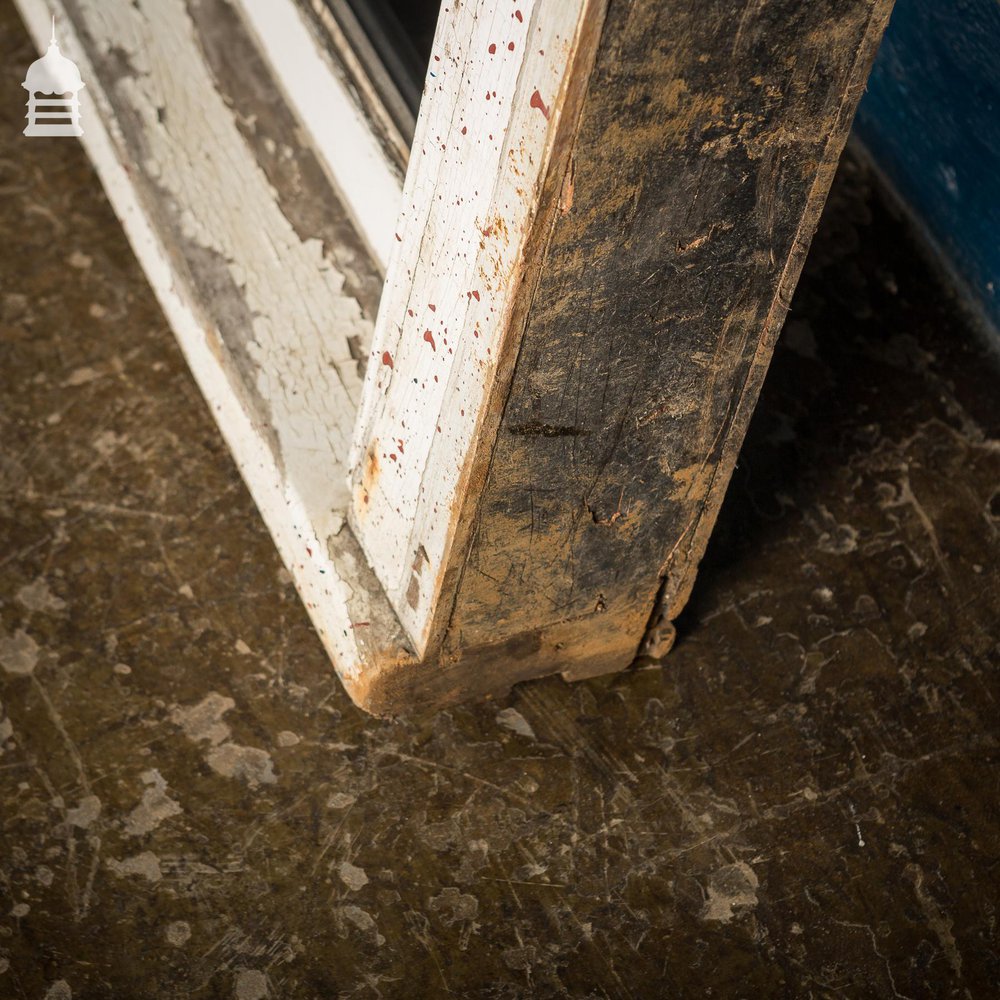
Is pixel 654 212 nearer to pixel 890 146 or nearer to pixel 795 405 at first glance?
pixel 795 405

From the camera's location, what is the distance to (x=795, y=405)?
7.69ft

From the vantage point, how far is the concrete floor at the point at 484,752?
66.4 inches

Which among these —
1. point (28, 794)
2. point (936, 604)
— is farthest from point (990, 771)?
point (28, 794)

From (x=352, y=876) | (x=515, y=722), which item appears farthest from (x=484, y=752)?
(x=352, y=876)

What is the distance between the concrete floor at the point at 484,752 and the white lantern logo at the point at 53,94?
1.23ft

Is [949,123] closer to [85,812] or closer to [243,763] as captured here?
[243,763]

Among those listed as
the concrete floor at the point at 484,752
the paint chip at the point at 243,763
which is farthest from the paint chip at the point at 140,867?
the paint chip at the point at 243,763

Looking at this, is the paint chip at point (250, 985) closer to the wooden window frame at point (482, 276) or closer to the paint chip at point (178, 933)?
the paint chip at point (178, 933)

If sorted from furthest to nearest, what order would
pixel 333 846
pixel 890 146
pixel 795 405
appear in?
1. pixel 890 146
2. pixel 795 405
3. pixel 333 846

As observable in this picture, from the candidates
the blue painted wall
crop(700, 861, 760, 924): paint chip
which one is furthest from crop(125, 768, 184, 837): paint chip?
the blue painted wall

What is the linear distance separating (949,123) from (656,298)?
54.5 inches

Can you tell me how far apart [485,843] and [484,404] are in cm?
66

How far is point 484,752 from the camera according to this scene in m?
1.88

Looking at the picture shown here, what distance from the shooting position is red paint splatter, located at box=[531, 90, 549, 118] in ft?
4.04
